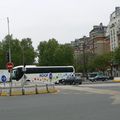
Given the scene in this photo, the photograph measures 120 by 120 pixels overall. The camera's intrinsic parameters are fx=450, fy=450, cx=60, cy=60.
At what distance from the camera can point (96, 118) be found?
15836mm

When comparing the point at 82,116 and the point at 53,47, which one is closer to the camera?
the point at 82,116

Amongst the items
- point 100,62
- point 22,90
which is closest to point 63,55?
point 100,62

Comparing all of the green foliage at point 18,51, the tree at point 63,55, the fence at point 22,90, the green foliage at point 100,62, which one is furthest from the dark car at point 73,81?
the green foliage at point 18,51

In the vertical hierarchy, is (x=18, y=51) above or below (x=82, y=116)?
→ above

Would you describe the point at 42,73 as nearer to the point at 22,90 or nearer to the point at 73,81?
the point at 73,81

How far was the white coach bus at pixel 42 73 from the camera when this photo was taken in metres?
78.4

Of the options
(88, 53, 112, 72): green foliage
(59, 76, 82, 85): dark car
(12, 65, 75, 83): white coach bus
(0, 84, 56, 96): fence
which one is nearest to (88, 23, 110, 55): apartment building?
(88, 53, 112, 72): green foliage

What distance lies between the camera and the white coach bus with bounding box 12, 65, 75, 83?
3088 inches

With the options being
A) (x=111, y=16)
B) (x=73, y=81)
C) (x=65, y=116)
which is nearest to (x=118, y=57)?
(x=73, y=81)

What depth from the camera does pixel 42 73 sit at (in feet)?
262

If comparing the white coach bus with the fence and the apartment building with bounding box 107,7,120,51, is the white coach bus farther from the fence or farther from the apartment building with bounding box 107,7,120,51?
the apartment building with bounding box 107,7,120,51

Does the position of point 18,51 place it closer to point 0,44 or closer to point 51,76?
point 0,44

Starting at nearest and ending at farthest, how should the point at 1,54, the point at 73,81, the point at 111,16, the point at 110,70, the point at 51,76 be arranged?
the point at 73,81 < the point at 51,76 < the point at 1,54 < the point at 110,70 < the point at 111,16

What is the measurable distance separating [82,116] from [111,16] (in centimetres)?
16208
